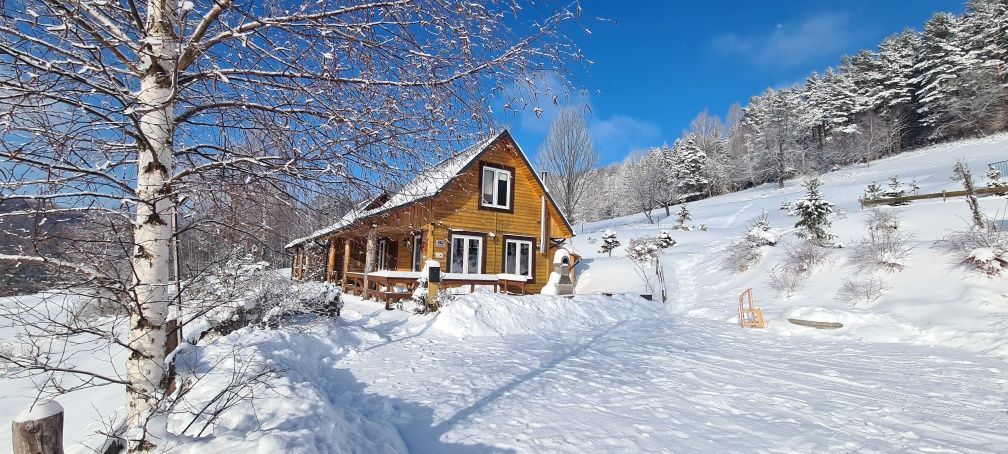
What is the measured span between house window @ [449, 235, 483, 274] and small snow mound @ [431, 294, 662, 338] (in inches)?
183

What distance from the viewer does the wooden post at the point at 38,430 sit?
1862 mm

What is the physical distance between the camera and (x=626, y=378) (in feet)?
21.5

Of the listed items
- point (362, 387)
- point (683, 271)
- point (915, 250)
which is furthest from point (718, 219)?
point (362, 387)

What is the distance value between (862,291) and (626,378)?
10135 mm

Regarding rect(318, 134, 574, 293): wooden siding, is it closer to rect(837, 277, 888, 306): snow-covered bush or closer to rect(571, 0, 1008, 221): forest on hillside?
rect(837, 277, 888, 306): snow-covered bush

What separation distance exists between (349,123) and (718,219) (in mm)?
39367

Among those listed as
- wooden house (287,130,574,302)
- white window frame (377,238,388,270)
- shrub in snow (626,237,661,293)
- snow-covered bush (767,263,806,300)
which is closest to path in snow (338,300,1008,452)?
snow-covered bush (767,263,806,300)

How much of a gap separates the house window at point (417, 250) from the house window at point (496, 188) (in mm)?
3243

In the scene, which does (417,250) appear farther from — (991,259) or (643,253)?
(991,259)

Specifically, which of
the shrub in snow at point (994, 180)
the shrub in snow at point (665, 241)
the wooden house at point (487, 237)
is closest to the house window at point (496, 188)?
the wooden house at point (487, 237)

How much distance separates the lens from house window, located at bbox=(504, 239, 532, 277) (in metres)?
18.2

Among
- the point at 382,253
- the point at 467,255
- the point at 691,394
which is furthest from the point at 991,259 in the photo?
the point at 382,253

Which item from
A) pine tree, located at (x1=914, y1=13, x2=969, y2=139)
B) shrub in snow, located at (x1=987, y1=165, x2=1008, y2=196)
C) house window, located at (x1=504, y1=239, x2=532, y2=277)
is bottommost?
house window, located at (x1=504, y1=239, x2=532, y2=277)

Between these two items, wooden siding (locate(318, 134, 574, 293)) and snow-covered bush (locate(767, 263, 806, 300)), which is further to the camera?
wooden siding (locate(318, 134, 574, 293))
